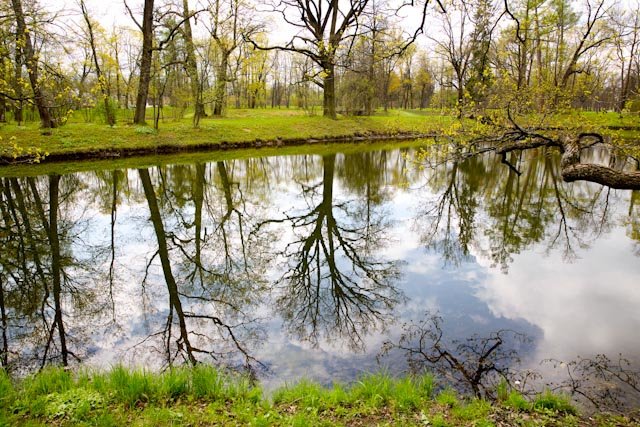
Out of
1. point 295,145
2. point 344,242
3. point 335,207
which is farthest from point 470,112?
point 295,145

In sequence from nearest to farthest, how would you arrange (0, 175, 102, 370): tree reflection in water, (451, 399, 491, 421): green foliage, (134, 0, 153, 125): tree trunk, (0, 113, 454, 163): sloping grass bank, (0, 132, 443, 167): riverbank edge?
(451, 399, 491, 421): green foliage < (0, 175, 102, 370): tree reflection in water < (0, 132, 443, 167): riverbank edge < (0, 113, 454, 163): sloping grass bank < (134, 0, 153, 125): tree trunk

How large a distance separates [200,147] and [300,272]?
63.8ft

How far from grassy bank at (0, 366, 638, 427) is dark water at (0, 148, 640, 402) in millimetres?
665

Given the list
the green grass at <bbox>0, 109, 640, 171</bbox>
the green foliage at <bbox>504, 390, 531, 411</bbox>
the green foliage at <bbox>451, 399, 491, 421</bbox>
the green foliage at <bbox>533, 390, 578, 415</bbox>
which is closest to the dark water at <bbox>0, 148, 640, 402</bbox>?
the green foliage at <bbox>533, 390, 578, 415</bbox>

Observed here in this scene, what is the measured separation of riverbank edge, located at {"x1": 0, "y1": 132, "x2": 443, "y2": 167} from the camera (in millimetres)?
20156

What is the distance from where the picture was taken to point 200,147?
1017 inches

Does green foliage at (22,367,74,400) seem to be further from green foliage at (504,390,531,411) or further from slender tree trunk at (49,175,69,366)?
green foliage at (504,390,531,411)

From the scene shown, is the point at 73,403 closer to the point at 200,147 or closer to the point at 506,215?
the point at 506,215

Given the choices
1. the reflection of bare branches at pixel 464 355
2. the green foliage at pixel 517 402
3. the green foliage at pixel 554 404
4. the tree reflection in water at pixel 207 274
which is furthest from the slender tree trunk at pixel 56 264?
the green foliage at pixel 554 404

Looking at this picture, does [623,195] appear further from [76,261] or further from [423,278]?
[76,261]

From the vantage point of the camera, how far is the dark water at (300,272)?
566 cm

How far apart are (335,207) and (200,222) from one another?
4119 mm

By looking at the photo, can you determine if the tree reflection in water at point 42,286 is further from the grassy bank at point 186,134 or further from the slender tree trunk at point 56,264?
the grassy bank at point 186,134

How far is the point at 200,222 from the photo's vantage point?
11.5 metres
